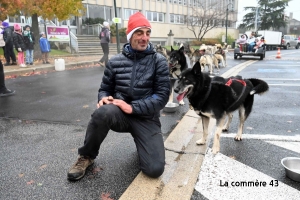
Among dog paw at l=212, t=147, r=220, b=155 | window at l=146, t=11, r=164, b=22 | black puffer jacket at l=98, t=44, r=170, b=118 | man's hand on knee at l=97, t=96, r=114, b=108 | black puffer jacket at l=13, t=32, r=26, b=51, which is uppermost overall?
window at l=146, t=11, r=164, b=22

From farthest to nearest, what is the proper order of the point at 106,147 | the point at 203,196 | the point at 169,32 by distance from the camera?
the point at 169,32 < the point at 106,147 < the point at 203,196

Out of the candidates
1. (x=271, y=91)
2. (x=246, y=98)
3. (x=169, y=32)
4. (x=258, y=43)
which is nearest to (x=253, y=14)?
(x=169, y=32)

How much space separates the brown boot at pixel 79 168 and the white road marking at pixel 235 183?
50.0 inches

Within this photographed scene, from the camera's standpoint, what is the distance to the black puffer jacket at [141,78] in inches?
113

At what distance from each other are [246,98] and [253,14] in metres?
66.8

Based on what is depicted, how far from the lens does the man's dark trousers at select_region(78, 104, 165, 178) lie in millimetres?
2645

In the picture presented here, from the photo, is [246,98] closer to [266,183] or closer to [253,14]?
[266,183]

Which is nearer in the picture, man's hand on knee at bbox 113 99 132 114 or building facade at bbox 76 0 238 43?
man's hand on knee at bbox 113 99 132 114

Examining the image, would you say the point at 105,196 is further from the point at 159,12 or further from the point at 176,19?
the point at 176,19

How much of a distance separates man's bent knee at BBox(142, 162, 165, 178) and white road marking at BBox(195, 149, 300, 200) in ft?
1.36

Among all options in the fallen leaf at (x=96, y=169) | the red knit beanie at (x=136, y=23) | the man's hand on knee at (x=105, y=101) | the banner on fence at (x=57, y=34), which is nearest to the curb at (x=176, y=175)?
the fallen leaf at (x=96, y=169)

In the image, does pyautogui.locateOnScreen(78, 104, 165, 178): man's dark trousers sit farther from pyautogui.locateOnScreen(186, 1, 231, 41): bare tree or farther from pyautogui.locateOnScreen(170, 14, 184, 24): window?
pyautogui.locateOnScreen(170, 14, 184, 24): window

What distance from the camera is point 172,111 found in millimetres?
5223

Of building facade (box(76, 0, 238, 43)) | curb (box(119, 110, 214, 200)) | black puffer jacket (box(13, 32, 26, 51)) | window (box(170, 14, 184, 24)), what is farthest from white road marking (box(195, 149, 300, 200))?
window (box(170, 14, 184, 24))
